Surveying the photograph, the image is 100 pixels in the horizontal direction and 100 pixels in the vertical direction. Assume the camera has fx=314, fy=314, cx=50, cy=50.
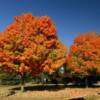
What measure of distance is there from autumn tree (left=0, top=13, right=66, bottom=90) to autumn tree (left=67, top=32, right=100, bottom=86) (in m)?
9.58

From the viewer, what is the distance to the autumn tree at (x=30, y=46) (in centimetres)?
5469

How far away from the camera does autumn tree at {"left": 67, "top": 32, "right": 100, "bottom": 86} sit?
66.4 meters

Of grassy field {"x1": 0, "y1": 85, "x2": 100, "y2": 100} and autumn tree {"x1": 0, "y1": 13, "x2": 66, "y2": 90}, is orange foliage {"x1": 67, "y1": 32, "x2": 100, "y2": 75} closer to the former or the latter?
autumn tree {"x1": 0, "y1": 13, "x2": 66, "y2": 90}

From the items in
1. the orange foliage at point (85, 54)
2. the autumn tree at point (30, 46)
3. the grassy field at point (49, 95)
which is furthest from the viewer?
the orange foliage at point (85, 54)

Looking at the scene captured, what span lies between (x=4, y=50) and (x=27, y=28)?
5.69 meters

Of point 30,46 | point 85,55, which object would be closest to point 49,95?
point 30,46

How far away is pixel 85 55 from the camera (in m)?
66.8

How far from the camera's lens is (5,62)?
54.9 metres

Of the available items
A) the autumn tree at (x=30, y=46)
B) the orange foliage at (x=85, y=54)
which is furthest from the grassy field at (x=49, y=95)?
the orange foliage at (x=85, y=54)

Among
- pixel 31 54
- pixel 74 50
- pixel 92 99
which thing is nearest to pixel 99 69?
pixel 74 50

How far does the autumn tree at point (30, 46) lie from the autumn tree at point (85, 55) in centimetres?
958

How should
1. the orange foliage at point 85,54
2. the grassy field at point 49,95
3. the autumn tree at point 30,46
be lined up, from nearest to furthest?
the grassy field at point 49,95, the autumn tree at point 30,46, the orange foliage at point 85,54

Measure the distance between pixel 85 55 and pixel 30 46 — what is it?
1615cm

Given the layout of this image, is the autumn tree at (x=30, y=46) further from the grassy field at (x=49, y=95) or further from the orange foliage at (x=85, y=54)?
the orange foliage at (x=85, y=54)
